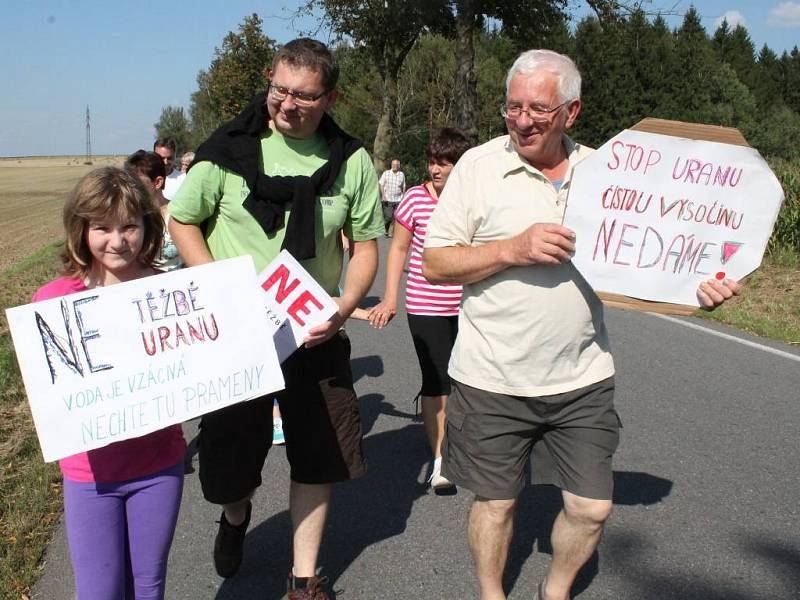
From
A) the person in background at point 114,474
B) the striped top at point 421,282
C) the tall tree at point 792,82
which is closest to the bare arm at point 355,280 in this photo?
the person in background at point 114,474

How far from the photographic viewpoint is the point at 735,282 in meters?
2.62

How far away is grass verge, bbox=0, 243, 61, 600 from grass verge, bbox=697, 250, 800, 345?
22.1 feet

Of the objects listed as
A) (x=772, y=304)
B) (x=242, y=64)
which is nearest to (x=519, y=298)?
(x=772, y=304)

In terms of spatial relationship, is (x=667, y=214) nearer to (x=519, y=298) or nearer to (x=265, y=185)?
(x=519, y=298)

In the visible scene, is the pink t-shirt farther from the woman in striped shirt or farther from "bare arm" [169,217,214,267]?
the woman in striped shirt

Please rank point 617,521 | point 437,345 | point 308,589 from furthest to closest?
point 437,345
point 617,521
point 308,589

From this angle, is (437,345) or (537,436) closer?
(537,436)

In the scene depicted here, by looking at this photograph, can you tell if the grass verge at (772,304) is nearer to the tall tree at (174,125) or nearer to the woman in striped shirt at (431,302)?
the woman in striped shirt at (431,302)

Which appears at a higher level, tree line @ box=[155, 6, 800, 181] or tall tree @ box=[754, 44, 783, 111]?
tall tree @ box=[754, 44, 783, 111]

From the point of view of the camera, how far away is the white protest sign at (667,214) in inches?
103

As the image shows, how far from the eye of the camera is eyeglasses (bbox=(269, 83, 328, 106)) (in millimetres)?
2842

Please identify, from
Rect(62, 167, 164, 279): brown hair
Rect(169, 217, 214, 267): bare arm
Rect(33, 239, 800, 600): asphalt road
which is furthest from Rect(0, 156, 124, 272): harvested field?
Rect(33, 239, 800, 600): asphalt road

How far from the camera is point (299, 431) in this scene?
10.4 feet

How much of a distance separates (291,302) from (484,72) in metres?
44.5
